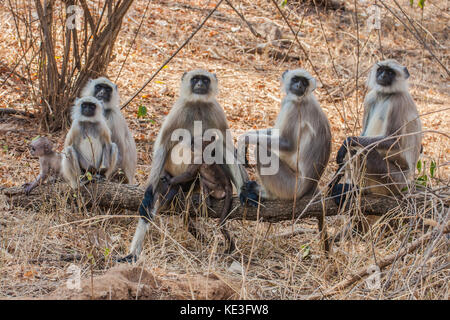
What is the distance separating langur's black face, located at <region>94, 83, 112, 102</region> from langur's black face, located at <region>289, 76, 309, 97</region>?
231 centimetres

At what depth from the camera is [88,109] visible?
18.7ft

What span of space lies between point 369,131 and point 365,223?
3.38 feet

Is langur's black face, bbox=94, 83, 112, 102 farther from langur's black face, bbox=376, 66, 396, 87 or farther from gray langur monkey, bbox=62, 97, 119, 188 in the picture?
langur's black face, bbox=376, 66, 396, 87

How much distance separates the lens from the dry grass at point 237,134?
3.92 metres

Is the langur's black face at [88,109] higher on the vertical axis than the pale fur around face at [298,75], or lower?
lower

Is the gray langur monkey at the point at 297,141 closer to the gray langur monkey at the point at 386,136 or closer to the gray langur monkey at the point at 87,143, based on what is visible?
the gray langur monkey at the point at 386,136

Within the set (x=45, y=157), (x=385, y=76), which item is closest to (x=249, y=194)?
(x=385, y=76)

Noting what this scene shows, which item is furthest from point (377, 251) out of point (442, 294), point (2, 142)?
point (2, 142)

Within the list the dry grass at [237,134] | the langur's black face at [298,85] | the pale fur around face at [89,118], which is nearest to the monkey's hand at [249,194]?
the dry grass at [237,134]

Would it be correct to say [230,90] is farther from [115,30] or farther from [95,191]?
[95,191]

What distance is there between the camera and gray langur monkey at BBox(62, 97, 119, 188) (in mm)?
5629

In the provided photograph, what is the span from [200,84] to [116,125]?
1553 millimetres

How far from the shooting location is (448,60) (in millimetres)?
11289
